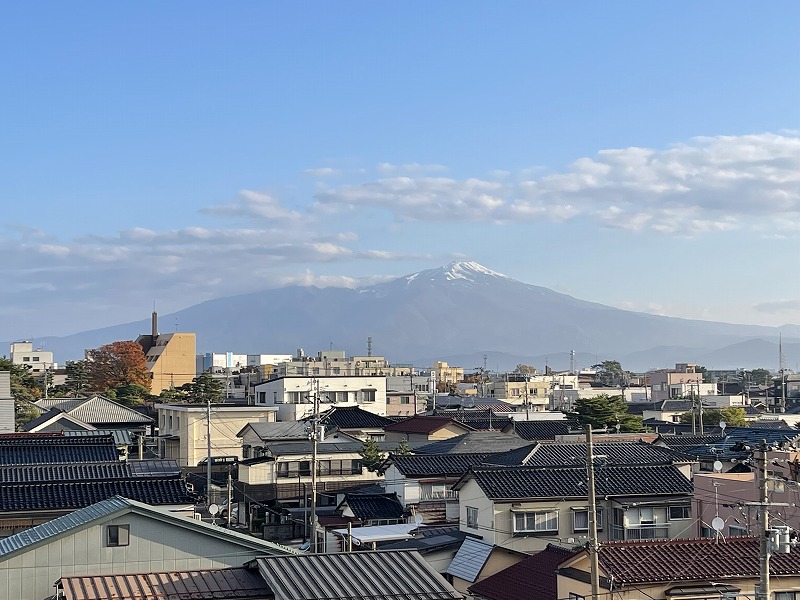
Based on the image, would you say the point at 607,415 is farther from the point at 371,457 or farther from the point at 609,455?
the point at 609,455

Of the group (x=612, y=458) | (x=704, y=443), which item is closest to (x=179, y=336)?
(x=704, y=443)

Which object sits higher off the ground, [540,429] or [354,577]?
[354,577]

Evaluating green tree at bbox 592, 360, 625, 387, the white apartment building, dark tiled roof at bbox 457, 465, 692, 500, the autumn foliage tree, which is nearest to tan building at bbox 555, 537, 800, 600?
dark tiled roof at bbox 457, 465, 692, 500

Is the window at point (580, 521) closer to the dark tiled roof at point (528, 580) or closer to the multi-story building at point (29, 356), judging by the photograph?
the dark tiled roof at point (528, 580)

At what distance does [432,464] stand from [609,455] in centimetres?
569

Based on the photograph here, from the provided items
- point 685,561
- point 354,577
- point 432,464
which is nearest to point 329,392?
point 432,464

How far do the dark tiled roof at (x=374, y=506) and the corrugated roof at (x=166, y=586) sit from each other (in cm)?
1579

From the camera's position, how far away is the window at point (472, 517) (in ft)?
83.2

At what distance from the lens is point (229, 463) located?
44.2 meters

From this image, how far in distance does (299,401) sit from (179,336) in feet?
102

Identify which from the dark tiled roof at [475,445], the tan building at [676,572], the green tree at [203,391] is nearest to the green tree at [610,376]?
the green tree at [203,391]

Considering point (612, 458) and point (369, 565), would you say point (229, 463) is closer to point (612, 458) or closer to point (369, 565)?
point (612, 458)

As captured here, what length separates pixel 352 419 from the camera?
51688 millimetres

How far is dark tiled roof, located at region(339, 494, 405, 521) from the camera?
96.9 ft
